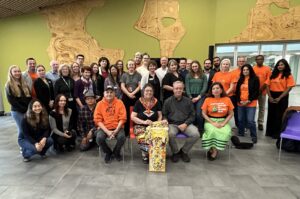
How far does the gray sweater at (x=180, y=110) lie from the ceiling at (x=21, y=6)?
4.73 meters

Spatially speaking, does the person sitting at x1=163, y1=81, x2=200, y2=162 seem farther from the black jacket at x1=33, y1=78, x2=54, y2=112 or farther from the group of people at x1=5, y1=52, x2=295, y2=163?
the black jacket at x1=33, y1=78, x2=54, y2=112

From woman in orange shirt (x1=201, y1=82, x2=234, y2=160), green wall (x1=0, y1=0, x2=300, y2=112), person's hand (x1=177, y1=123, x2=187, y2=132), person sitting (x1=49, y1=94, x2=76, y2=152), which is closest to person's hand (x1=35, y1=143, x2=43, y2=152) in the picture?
person sitting (x1=49, y1=94, x2=76, y2=152)

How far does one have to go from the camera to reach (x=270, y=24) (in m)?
5.62

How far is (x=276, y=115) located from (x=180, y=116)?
7.23 ft

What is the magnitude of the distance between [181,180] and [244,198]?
28.3 inches

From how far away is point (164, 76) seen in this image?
381 cm

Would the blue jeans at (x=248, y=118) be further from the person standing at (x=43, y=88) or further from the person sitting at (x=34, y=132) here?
the person standing at (x=43, y=88)

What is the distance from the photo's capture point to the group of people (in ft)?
10.2

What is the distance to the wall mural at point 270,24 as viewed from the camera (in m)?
5.46

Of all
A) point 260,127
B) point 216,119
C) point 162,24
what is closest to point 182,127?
point 216,119

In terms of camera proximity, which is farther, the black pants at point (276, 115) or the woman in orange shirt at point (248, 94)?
the black pants at point (276, 115)

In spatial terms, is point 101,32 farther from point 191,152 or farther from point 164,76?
point 191,152

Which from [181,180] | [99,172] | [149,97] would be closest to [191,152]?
[181,180]

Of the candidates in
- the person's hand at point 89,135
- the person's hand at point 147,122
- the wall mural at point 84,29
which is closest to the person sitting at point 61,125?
the person's hand at point 89,135
